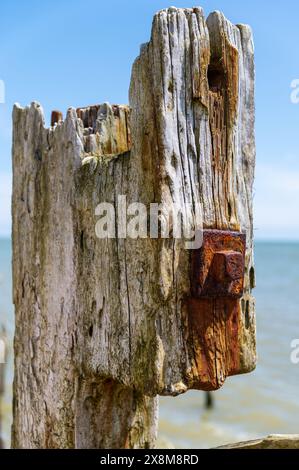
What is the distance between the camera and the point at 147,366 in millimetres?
2340

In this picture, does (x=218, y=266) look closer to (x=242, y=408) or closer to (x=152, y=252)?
(x=152, y=252)

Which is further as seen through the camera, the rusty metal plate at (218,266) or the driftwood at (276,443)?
the driftwood at (276,443)

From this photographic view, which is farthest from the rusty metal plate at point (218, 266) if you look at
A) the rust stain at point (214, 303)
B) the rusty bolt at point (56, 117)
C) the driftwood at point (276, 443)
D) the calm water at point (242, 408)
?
the calm water at point (242, 408)

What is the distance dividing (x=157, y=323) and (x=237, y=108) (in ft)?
2.92

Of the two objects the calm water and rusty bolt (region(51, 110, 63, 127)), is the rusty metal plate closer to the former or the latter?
rusty bolt (region(51, 110, 63, 127))

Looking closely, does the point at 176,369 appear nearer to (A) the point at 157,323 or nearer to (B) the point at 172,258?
(A) the point at 157,323

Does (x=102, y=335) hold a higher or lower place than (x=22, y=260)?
lower

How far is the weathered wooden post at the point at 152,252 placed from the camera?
7.64ft

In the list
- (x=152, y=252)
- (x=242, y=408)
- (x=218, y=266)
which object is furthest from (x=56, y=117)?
(x=242, y=408)

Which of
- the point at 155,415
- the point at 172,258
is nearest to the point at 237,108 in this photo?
the point at 172,258

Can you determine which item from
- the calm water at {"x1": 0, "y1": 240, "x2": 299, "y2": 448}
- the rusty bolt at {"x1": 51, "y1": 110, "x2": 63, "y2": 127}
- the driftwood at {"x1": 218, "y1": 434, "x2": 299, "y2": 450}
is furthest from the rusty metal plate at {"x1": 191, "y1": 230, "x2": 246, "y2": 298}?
the calm water at {"x1": 0, "y1": 240, "x2": 299, "y2": 448}

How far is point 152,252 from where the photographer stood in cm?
231

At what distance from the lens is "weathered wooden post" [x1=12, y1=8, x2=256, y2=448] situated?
7.64ft

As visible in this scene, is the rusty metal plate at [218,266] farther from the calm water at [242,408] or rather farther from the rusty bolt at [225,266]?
the calm water at [242,408]
